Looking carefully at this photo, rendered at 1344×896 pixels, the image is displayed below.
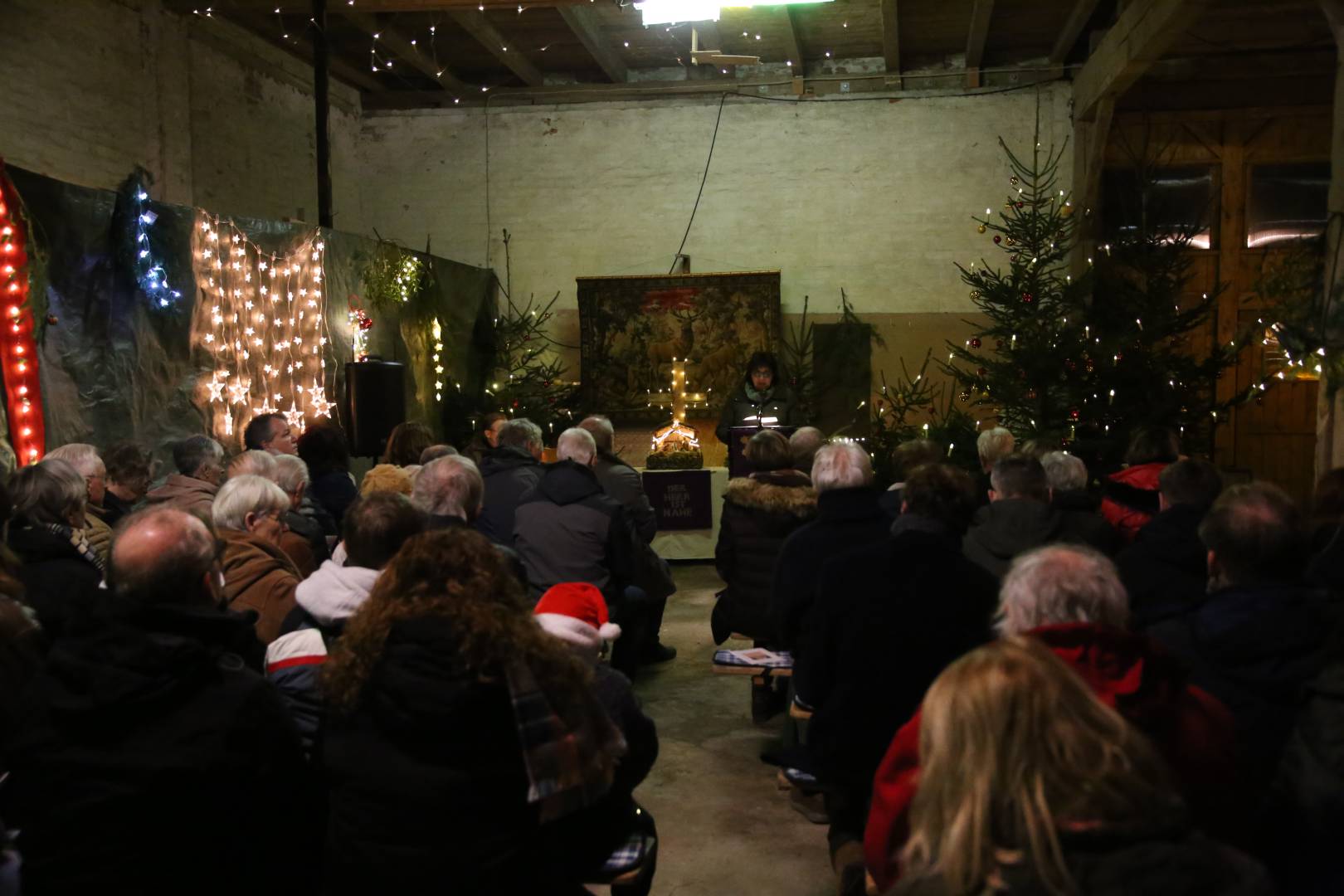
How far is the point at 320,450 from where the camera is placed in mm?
6352

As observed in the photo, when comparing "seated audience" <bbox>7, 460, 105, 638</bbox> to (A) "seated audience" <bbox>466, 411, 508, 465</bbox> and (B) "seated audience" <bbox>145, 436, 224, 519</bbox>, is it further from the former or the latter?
(A) "seated audience" <bbox>466, 411, 508, 465</bbox>

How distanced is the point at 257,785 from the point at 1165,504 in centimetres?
341

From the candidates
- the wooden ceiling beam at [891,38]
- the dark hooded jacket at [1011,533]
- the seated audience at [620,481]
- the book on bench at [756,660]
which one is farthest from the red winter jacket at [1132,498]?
the wooden ceiling beam at [891,38]

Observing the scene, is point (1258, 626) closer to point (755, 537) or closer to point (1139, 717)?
point (1139, 717)

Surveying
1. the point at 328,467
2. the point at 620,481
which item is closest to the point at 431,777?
the point at 328,467

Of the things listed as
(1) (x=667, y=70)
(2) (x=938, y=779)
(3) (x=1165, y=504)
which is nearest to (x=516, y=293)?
(1) (x=667, y=70)

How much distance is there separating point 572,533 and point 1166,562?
274 centimetres

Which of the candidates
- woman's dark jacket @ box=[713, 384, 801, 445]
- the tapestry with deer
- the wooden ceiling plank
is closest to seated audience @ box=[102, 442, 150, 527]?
woman's dark jacket @ box=[713, 384, 801, 445]

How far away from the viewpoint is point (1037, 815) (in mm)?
1419

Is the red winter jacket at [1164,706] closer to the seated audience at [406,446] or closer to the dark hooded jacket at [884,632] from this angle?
the dark hooded jacket at [884,632]

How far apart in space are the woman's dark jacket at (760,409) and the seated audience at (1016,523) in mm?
5895

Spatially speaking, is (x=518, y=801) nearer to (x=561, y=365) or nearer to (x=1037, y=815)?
(x=1037, y=815)

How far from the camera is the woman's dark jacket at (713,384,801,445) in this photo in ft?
34.1

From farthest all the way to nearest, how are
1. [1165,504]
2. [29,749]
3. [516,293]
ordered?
[516,293] → [1165,504] → [29,749]
